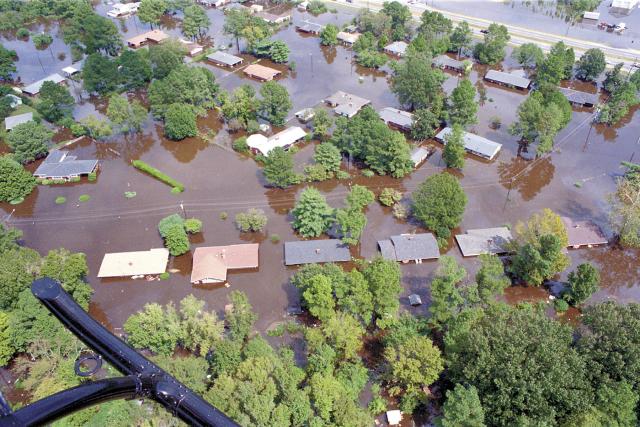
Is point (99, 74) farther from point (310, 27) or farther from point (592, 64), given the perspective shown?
point (592, 64)

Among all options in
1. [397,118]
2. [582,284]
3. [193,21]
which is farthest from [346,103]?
[582,284]

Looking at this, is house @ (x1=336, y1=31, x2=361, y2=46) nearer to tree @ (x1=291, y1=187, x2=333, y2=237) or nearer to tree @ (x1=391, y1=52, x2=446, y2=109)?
tree @ (x1=391, y1=52, x2=446, y2=109)

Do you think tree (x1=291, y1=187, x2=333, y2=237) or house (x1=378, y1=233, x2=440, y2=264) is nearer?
house (x1=378, y1=233, x2=440, y2=264)

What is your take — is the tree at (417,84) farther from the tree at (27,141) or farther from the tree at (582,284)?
the tree at (27,141)

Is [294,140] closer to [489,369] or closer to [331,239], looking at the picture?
[331,239]

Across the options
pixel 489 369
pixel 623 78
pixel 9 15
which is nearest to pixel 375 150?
pixel 489 369

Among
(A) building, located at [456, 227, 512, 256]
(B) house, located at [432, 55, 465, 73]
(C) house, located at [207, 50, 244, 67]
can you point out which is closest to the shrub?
(A) building, located at [456, 227, 512, 256]
